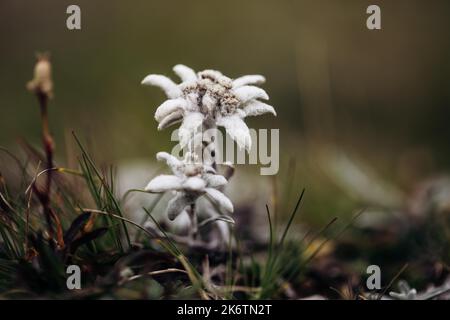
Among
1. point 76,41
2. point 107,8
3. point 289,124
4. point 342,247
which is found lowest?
point 342,247

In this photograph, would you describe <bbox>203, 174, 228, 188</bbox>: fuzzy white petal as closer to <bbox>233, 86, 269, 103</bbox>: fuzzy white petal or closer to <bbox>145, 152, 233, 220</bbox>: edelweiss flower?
<bbox>145, 152, 233, 220</bbox>: edelweiss flower

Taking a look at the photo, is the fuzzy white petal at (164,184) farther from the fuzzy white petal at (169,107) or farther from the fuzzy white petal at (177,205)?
the fuzzy white petal at (169,107)

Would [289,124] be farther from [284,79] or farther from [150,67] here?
[150,67]

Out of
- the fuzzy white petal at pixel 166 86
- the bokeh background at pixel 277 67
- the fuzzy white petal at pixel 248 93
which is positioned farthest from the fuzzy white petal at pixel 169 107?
the bokeh background at pixel 277 67

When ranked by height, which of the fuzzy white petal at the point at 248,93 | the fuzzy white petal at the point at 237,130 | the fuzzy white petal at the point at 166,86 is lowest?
the fuzzy white petal at the point at 237,130
